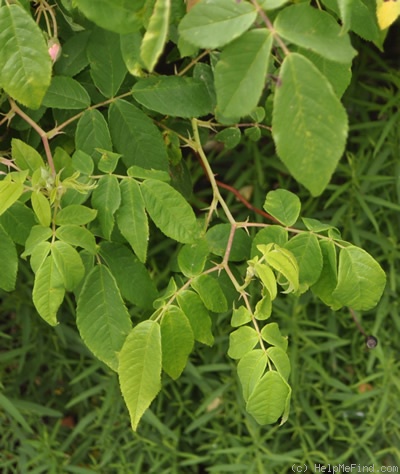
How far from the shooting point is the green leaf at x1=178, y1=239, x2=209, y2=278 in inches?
32.8

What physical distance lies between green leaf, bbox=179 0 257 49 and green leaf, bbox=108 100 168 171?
1.00 ft

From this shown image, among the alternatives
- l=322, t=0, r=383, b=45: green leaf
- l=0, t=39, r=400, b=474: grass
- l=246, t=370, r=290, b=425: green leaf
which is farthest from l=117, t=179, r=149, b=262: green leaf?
l=0, t=39, r=400, b=474: grass

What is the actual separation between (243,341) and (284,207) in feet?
0.66

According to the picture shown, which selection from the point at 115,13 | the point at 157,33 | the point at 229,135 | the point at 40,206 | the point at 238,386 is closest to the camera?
the point at 157,33

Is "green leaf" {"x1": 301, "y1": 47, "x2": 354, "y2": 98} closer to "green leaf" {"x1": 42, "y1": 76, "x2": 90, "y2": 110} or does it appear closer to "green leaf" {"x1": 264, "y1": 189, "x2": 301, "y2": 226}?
"green leaf" {"x1": 264, "y1": 189, "x2": 301, "y2": 226}

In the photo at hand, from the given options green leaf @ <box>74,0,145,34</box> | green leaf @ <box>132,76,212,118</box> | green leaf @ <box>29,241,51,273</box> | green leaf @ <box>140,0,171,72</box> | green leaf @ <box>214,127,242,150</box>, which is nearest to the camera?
green leaf @ <box>140,0,171,72</box>

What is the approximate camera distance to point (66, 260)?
2.44 ft

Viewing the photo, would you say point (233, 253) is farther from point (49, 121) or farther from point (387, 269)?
point (387, 269)

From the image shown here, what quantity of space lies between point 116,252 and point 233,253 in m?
0.17

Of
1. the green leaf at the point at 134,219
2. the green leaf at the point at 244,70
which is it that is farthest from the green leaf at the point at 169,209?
the green leaf at the point at 244,70

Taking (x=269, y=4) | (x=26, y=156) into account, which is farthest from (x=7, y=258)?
(x=269, y=4)

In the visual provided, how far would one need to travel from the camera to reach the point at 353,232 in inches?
58.7

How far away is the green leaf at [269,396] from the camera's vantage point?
75 cm

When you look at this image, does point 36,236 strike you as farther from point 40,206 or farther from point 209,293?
point 209,293
